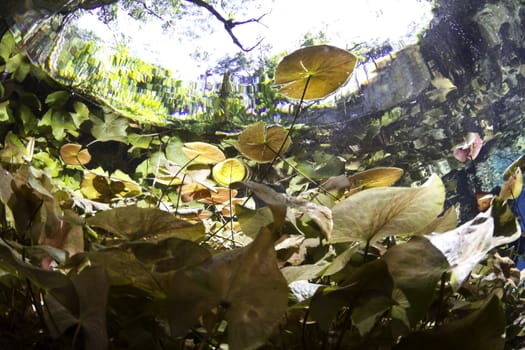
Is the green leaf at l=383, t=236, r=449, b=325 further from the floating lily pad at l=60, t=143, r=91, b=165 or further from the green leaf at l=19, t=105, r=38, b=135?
the green leaf at l=19, t=105, r=38, b=135

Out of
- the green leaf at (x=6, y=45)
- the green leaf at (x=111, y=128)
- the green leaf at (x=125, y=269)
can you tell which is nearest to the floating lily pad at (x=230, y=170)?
the green leaf at (x=125, y=269)

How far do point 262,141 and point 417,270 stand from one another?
0.26m

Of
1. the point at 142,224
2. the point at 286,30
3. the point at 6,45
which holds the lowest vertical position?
the point at 142,224

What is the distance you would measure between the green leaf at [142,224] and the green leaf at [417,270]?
0.10 meters

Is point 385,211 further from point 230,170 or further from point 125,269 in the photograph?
point 230,170

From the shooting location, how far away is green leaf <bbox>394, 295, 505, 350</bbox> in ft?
0.54

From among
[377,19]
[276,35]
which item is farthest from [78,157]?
[377,19]

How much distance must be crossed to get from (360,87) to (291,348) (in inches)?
28.8

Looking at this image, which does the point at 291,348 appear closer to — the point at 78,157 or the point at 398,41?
the point at 78,157

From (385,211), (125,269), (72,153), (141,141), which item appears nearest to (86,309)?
(125,269)

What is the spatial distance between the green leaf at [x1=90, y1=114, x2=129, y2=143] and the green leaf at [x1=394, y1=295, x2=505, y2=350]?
0.76m

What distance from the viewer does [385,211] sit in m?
0.21

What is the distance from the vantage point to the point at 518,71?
82 centimetres

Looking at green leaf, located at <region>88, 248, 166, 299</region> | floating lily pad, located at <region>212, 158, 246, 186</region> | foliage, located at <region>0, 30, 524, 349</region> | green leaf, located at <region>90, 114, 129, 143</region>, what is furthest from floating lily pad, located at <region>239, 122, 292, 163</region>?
green leaf, located at <region>90, 114, 129, 143</region>
